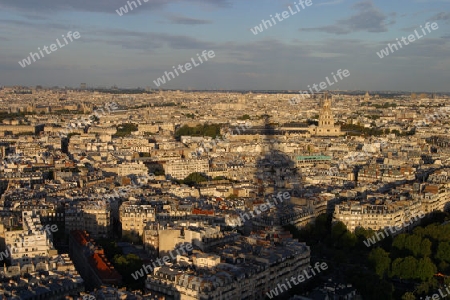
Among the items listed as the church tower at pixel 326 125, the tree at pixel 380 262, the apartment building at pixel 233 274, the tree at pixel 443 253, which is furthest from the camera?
the church tower at pixel 326 125

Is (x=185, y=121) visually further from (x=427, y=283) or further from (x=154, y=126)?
(x=427, y=283)

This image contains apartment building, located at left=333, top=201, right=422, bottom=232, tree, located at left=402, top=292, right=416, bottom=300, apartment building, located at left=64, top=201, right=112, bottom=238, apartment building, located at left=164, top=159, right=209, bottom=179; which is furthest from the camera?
apartment building, located at left=164, top=159, right=209, bottom=179

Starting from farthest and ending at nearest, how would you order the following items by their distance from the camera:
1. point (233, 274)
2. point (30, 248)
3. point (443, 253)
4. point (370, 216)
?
point (370, 216) → point (443, 253) → point (30, 248) → point (233, 274)

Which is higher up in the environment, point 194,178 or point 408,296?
point 194,178

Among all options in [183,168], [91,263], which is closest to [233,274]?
[91,263]

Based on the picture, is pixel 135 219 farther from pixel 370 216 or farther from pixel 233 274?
pixel 370 216

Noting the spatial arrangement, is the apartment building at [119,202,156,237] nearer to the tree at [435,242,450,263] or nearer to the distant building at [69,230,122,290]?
the distant building at [69,230,122,290]

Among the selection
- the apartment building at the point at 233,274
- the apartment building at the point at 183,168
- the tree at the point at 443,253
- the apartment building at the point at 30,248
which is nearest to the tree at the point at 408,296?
the apartment building at the point at 233,274

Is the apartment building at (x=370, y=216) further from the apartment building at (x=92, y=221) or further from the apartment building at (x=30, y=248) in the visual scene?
the apartment building at (x=30, y=248)

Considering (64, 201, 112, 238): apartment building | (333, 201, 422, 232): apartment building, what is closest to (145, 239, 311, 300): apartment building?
(333, 201, 422, 232): apartment building

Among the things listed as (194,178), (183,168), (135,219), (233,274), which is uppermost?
(183,168)

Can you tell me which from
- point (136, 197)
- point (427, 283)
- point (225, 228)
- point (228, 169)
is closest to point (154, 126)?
point (228, 169)

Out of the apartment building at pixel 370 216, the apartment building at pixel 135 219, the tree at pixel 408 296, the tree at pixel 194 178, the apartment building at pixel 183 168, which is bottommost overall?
the tree at pixel 408 296
